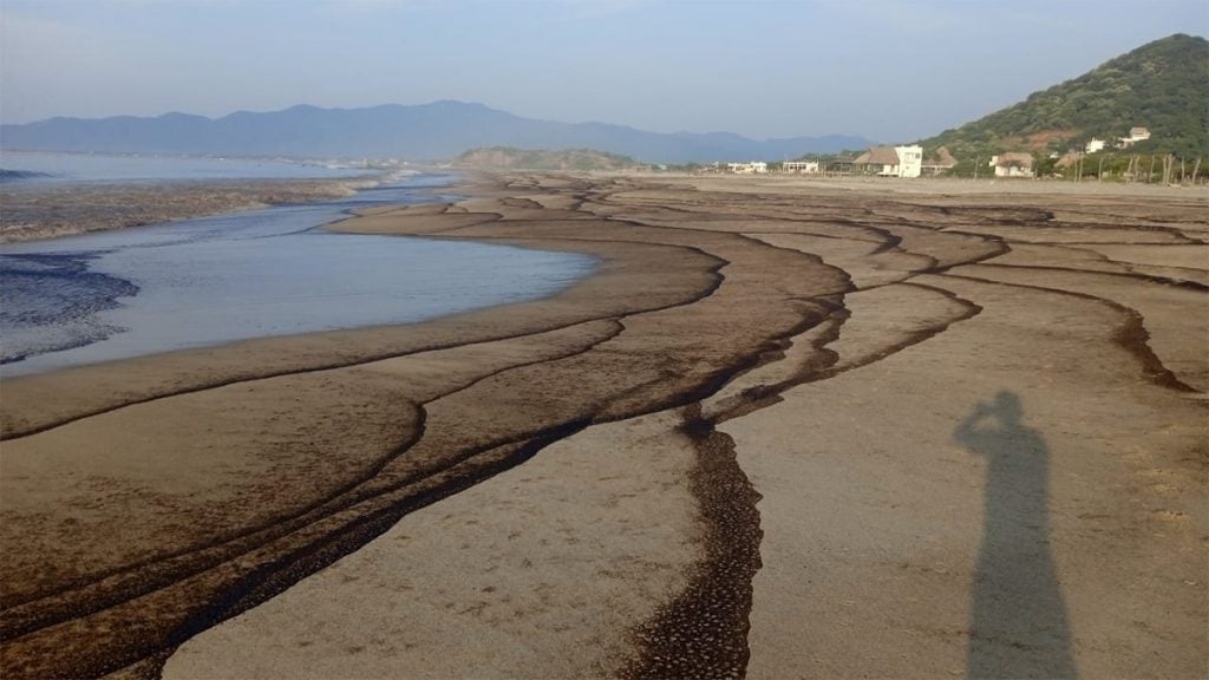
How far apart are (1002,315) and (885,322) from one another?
72.3 inches

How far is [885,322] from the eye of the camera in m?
12.6

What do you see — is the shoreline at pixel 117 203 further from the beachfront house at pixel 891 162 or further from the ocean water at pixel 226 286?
the beachfront house at pixel 891 162

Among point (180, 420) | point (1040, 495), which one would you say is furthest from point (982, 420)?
point (180, 420)

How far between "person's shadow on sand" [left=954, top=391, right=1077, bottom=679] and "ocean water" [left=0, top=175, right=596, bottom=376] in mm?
9132

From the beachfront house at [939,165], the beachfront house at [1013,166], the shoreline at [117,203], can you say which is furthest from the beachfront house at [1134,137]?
the shoreline at [117,203]

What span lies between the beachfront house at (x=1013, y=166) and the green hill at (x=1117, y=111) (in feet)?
35.3

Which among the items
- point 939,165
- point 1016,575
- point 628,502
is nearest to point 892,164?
point 939,165

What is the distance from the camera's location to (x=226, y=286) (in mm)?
17344

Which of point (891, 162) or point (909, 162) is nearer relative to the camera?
point (909, 162)

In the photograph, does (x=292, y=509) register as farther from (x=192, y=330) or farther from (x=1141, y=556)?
(x=192, y=330)

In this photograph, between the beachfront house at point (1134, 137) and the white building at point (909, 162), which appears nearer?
the beachfront house at point (1134, 137)

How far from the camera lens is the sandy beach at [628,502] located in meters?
4.54

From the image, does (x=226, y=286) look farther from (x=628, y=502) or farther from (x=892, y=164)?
(x=892, y=164)

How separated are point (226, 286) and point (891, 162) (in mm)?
100820
